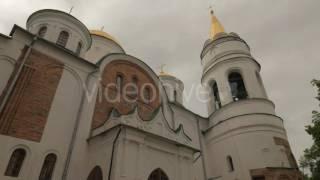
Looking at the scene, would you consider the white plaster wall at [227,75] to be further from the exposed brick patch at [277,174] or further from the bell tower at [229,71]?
the exposed brick patch at [277,174]

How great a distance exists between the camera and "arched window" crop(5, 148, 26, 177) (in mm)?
7875

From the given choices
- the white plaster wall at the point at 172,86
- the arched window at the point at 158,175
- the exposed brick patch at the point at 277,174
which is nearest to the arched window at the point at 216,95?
the white plaster wall at the point at 172,86

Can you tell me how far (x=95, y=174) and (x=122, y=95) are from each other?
474 cm

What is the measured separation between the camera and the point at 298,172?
12.8m

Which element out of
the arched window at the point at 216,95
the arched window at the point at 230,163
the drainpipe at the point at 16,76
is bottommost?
the arched window at the point at 230,163

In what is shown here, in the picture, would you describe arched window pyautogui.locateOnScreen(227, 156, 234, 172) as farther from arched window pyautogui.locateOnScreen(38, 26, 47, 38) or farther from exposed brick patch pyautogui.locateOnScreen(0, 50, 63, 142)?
arched window pyautogui.locateOnScreen(38, 26, 47, 38)

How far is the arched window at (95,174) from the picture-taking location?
344 inches

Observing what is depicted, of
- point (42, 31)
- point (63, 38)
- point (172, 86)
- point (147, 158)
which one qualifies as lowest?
point (147, 158)

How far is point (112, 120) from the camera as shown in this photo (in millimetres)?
9719

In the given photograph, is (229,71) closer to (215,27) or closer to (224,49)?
(224,49)

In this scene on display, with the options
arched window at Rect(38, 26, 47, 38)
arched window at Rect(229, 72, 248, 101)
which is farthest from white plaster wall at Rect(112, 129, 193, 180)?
arched window at Rect(38, 26, 47, 38)

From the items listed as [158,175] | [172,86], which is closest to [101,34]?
[172,86]

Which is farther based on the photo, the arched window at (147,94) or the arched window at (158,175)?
the arched window at (147,94)

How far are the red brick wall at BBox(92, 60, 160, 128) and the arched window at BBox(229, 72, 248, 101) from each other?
6279mm
